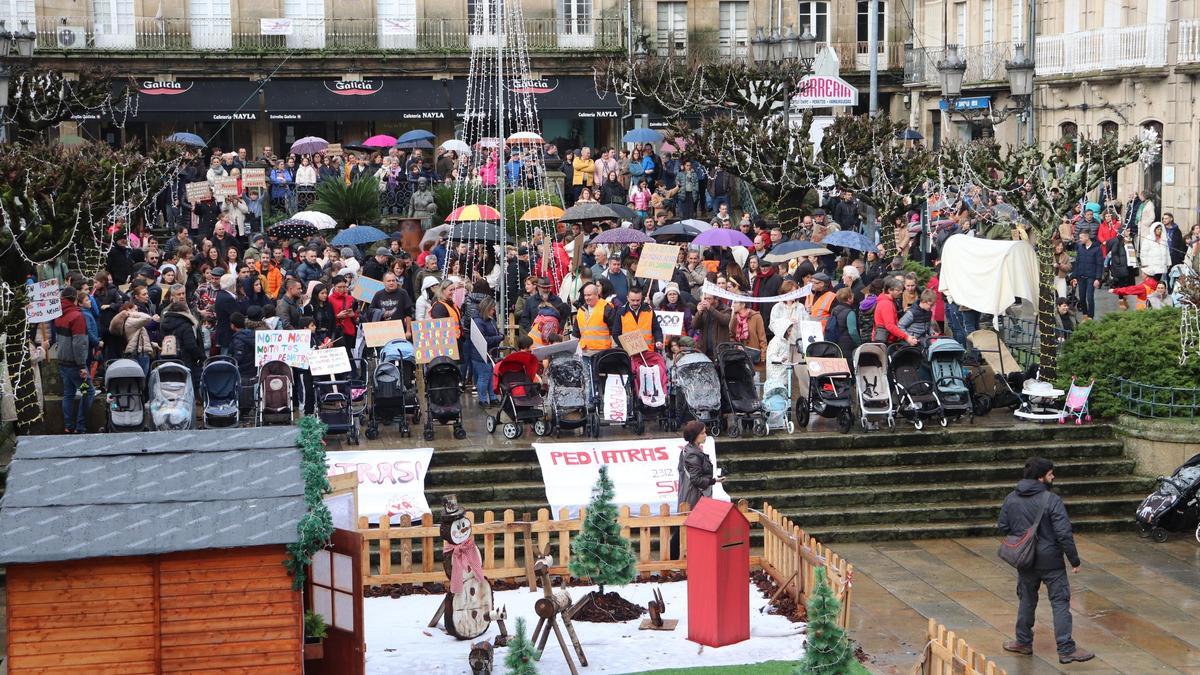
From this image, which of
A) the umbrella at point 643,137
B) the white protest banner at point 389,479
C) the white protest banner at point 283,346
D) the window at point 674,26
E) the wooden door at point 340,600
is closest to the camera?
the wooden door at point 340,600

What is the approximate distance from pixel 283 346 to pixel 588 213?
31.0 ft

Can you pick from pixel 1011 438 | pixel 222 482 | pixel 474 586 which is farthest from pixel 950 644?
pixel 1011 438

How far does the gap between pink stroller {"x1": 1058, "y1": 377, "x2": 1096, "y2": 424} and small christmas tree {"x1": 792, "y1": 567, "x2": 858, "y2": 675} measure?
9.82 meters

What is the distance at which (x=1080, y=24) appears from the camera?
4022 cm

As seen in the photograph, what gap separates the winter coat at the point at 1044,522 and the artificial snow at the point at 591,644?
6.96ft

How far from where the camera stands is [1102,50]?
38.8 metres

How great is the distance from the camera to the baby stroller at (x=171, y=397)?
63.0 ft

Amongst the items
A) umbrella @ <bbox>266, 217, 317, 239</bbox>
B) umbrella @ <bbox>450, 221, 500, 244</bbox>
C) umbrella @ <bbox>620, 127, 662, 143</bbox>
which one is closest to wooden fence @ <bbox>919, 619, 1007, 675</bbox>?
umbrella @ <bbox>450, 221, 500, 244</bbox>

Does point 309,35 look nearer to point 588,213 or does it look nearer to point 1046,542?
point 588,213

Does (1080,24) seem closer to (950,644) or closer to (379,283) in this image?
(379,283)

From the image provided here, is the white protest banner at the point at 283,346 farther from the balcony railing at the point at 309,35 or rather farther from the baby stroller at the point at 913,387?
the balcony railing at the point at 309,35

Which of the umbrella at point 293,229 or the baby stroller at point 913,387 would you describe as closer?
the baby stroller at point 913,387

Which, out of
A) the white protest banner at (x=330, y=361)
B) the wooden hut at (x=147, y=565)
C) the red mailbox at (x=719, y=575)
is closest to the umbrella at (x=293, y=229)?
the white protest banner at (x=330, y=361)

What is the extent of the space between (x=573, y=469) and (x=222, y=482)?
21.5ft
